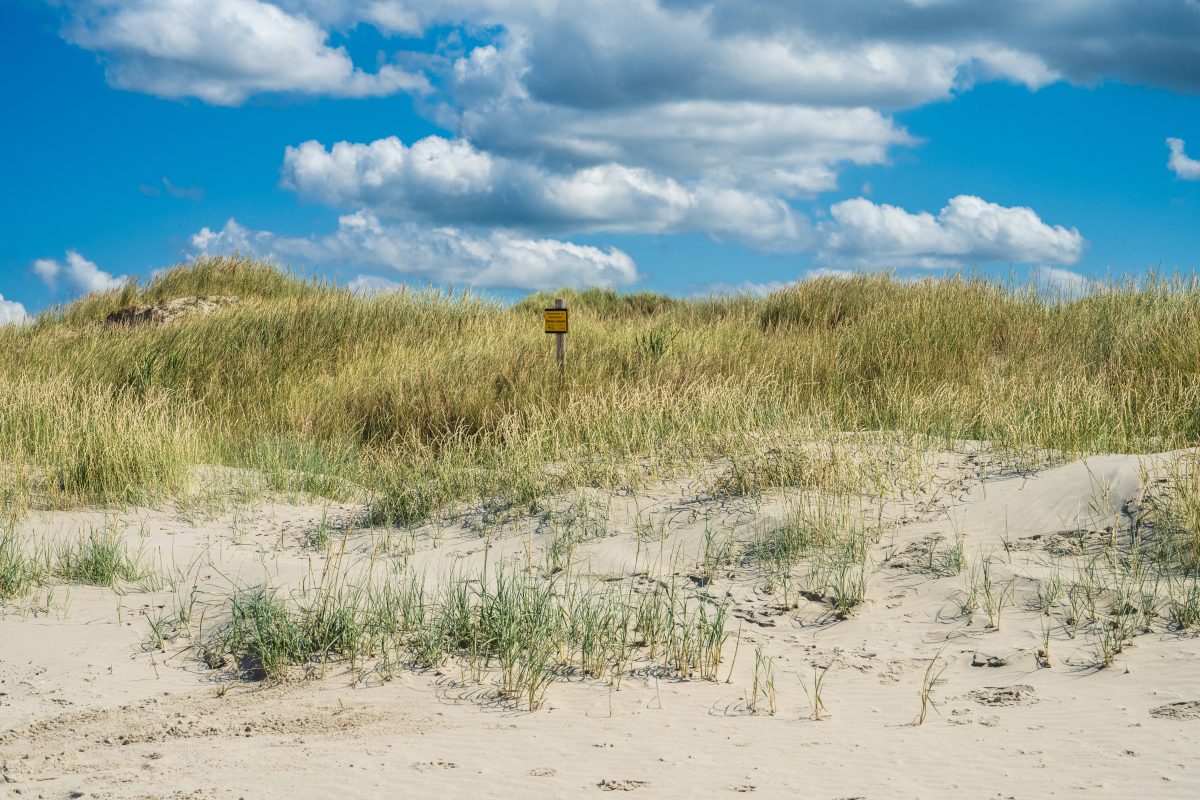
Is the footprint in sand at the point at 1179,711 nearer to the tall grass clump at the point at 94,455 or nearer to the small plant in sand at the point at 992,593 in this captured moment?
the small plant in sand at the point at 992,593

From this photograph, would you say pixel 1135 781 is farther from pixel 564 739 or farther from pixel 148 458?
pixel 148 458

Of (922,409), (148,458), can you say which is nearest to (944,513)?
(922,409)

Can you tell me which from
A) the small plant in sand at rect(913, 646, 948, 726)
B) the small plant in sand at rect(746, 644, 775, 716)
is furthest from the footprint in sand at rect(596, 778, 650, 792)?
the small plant in sand at rect(913, 646, 948, 726)

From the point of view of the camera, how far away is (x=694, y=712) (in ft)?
13.3

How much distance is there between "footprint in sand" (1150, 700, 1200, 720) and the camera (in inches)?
154

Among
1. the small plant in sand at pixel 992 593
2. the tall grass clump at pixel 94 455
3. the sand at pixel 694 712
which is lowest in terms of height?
the sand at pixel 694 712

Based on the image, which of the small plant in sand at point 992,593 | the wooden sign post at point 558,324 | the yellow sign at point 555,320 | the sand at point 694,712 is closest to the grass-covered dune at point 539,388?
the wooden sign post at point 558,324

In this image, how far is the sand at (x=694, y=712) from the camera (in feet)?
11.3

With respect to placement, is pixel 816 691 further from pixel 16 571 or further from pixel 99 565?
pixel 16 571

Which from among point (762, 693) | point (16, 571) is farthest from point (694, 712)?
point (16, 571)

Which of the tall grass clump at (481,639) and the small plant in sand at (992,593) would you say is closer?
the tall grass clump at (481,639)

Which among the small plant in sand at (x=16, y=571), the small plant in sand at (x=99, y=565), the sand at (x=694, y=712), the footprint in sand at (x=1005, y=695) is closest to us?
the sand at (x=694, y=712)

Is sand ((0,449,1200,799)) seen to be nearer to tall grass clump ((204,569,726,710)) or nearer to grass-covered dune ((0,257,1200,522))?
tall grass clump ((204,569,726,710))

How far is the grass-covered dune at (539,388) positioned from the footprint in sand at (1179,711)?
12.1ft
